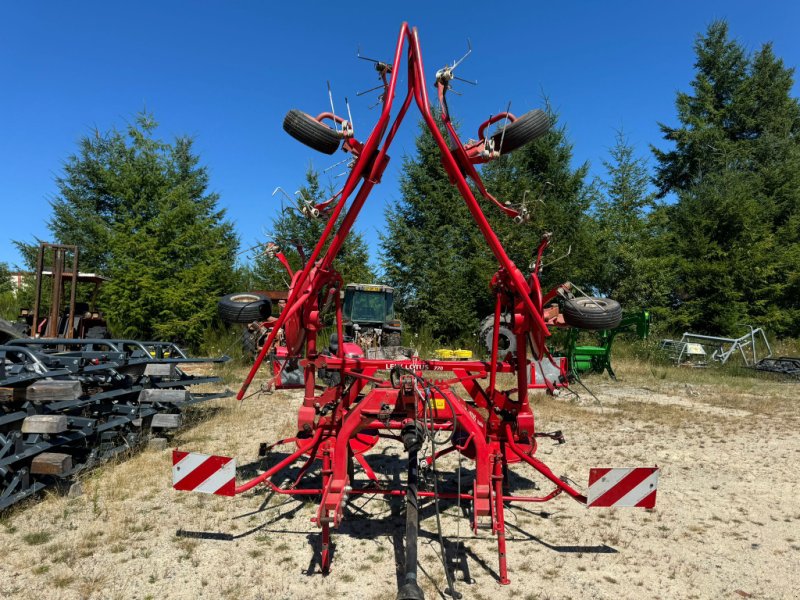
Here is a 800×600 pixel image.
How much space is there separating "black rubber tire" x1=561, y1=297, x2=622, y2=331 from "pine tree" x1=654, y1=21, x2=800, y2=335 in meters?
19.8

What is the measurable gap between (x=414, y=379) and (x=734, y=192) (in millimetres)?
22716

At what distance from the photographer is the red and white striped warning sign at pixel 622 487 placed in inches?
151

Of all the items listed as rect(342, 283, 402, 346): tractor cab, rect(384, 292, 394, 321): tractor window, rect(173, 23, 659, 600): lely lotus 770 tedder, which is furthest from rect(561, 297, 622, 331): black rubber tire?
rect(384, 292, 394, 321): tractor window

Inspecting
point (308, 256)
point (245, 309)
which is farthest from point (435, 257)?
point (245, 309)

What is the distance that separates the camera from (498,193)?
21.2 metres

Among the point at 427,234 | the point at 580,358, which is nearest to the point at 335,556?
the point at 580,358

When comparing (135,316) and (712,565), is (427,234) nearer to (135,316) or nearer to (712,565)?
(135,316)

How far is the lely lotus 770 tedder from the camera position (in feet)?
11.2

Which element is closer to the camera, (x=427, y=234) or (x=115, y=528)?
(x=115, y=528)

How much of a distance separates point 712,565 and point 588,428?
14.7 ft

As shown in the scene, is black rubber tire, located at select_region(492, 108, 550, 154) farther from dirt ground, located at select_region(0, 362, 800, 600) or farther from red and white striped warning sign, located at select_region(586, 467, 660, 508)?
dirt ground, located at select_region(0, 362, 800, 600)

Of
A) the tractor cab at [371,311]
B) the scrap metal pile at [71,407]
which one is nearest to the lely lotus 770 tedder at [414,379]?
the scrap metal pile at [71,407]

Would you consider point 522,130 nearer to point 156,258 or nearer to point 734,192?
point 156,258

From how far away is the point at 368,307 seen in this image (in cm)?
1473
